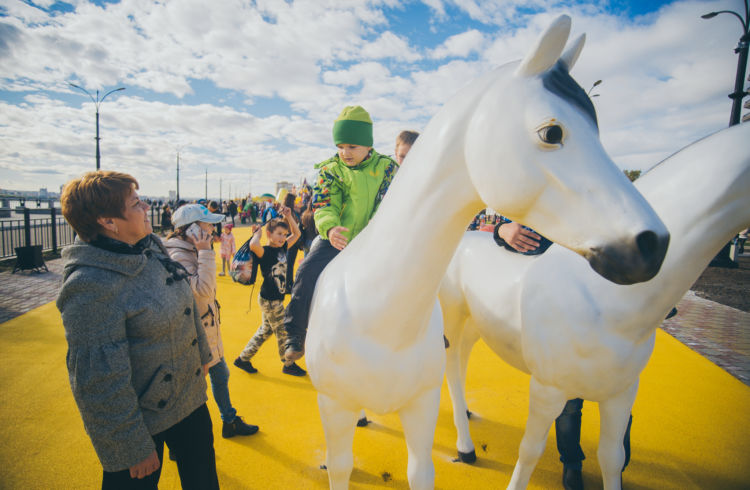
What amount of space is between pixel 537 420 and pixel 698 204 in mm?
1429

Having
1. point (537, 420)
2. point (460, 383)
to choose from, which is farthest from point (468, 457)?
point (537, 420)

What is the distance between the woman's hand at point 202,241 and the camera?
9.71 ft

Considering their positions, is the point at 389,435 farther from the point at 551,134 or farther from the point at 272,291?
the point at 551,134

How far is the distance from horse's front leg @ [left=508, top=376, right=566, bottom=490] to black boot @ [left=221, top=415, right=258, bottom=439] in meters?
2.32

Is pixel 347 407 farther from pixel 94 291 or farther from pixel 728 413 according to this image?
pixel 728 413

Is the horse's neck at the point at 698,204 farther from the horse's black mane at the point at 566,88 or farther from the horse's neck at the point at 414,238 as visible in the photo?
the horse's neck at the point at 414,238

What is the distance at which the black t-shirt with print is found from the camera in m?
4.35

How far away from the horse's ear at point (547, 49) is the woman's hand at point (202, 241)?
276 centimetres

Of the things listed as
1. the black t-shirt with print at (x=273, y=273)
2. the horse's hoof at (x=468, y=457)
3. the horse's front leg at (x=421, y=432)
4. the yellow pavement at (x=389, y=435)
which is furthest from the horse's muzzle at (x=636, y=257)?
the black t-shirt with print at (x=273, y=273)

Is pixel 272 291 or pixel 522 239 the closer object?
pixel 522 239

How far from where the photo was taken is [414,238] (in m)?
1.25

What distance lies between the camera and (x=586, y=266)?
1.84 metres

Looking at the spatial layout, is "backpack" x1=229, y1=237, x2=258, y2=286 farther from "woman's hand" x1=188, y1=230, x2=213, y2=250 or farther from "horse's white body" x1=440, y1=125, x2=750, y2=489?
"horse's white body" x1=440, y1=125, x2=750, y2=489

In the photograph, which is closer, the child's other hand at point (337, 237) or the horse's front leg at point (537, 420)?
the child's other hand at point (337, 237)
